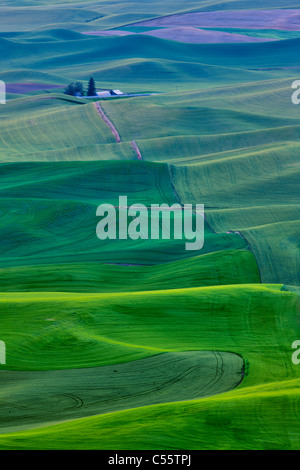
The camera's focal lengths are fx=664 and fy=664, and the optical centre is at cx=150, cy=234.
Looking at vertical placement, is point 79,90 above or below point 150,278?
above

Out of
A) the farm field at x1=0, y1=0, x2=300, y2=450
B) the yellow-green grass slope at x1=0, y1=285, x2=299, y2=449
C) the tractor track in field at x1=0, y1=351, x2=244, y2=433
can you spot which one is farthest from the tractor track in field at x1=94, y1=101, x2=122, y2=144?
the tractor track in field at x1=0, y1=351, x2=244, y2=433

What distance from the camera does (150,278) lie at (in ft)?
58.3

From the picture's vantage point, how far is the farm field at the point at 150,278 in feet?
33.1

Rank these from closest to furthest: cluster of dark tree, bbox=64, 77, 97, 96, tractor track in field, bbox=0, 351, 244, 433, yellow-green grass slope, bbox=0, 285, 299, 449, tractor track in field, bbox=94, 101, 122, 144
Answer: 1. yellow-green grass slope, bbox=0, 285, 299, 449
2. tractor track in field, bbox=0, 351, 244, 433
3. tractor track in field, bbox=94, 101, 122, 144
4. cluster of dark tree, bbox=64, 77, 97, 96

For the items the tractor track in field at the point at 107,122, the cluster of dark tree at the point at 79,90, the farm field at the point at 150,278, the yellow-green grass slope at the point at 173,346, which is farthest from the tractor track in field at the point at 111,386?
the cluster of dark tree at the point at 79,90

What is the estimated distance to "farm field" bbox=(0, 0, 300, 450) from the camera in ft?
33.1

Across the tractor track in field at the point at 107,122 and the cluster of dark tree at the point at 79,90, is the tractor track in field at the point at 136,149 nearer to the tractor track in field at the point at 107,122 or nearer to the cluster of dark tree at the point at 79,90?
the tractor track in field at the point at 107,122

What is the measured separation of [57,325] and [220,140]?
74.6 ft

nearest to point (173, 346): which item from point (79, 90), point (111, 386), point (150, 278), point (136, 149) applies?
point (111, 386)

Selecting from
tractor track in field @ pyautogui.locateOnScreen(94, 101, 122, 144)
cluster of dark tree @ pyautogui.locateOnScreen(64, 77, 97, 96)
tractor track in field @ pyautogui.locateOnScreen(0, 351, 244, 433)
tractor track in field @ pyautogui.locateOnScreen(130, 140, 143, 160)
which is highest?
cluster of dark tree @ pyautogui.locateOnScreen(64, 77, 97, 96)

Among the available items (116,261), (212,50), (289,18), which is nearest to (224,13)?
(289,18)

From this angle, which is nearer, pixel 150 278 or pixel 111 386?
pixel 111 386

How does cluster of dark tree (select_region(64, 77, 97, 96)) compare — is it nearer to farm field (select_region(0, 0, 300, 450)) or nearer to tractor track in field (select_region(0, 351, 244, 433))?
farm field (select_region(0, 0, 300, 450))

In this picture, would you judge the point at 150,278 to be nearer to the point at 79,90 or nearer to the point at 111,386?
the point at 111,386
